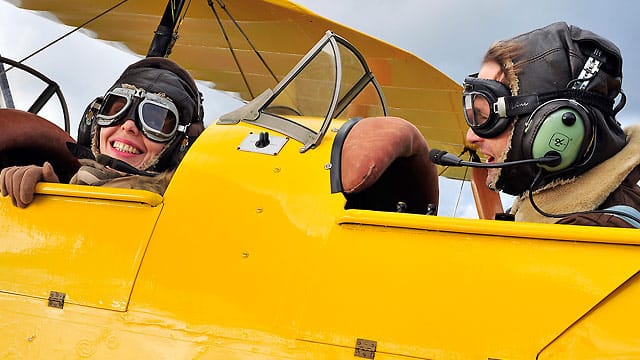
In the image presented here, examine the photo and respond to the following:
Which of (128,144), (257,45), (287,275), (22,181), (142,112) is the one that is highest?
(257,45)

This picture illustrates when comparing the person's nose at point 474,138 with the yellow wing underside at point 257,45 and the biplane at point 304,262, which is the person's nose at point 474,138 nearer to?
the biplane at point 304,262

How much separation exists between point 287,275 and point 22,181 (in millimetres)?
1089

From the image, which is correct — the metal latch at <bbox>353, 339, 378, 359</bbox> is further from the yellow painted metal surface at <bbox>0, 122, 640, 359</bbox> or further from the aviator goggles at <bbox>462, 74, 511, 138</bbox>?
the aviator goggles at <bbox>462, 74, 511, 138</bbox>

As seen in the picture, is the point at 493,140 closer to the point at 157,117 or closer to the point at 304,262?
the point at 304,262

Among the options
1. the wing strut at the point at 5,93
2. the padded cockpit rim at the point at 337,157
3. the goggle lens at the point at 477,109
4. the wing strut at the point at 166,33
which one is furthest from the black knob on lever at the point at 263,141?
the wing strut at the point at 166,33

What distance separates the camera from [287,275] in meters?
1.75

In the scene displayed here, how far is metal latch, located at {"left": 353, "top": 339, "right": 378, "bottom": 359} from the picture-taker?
1.59 m

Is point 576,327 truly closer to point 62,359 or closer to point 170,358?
point 170,358

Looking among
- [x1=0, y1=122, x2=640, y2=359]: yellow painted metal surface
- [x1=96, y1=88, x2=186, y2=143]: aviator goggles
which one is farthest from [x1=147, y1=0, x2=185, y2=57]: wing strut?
[x1=0, y1=122, x2=640, y2=359]: yellow painted metal surface

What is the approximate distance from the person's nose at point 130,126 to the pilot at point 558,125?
155 cm

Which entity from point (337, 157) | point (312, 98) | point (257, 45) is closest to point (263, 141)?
point (337, 157)

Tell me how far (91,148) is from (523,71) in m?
1.99

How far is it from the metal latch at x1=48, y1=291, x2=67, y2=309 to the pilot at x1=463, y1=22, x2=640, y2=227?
4.73 feet

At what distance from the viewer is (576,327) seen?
4.73 ft
